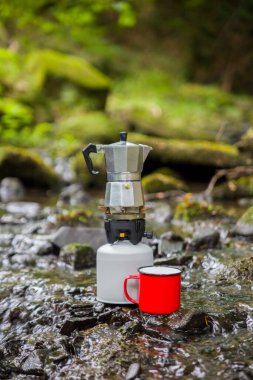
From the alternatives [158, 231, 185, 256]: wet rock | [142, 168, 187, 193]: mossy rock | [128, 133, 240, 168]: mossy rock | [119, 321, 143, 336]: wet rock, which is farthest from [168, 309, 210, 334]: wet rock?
[128, 133, 240, 168]: mossy rock

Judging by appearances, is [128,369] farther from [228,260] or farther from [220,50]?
[220,50]

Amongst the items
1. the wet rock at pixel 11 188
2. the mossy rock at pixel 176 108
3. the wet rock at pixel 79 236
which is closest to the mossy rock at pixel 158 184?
the mossy rock at pixel 176 108

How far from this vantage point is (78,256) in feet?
14.0

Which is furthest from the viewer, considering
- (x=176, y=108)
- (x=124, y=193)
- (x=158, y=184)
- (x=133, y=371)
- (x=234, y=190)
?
(x=176, y=108)

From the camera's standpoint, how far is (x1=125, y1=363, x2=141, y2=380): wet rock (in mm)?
2158

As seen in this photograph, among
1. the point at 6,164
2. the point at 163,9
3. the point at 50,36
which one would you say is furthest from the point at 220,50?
the point at 6,164

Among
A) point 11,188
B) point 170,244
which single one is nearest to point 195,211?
point 170,244

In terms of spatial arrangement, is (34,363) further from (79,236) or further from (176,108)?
(176,108)

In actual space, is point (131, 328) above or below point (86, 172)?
below

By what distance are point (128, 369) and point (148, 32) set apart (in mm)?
19060

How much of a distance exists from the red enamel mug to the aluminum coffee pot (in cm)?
27

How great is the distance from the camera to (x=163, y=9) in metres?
19.8

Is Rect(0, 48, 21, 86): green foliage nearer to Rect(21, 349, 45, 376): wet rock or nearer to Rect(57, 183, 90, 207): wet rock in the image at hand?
Rect(57, 183, 90, 207): wet rock

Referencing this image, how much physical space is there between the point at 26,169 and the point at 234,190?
3620mm
